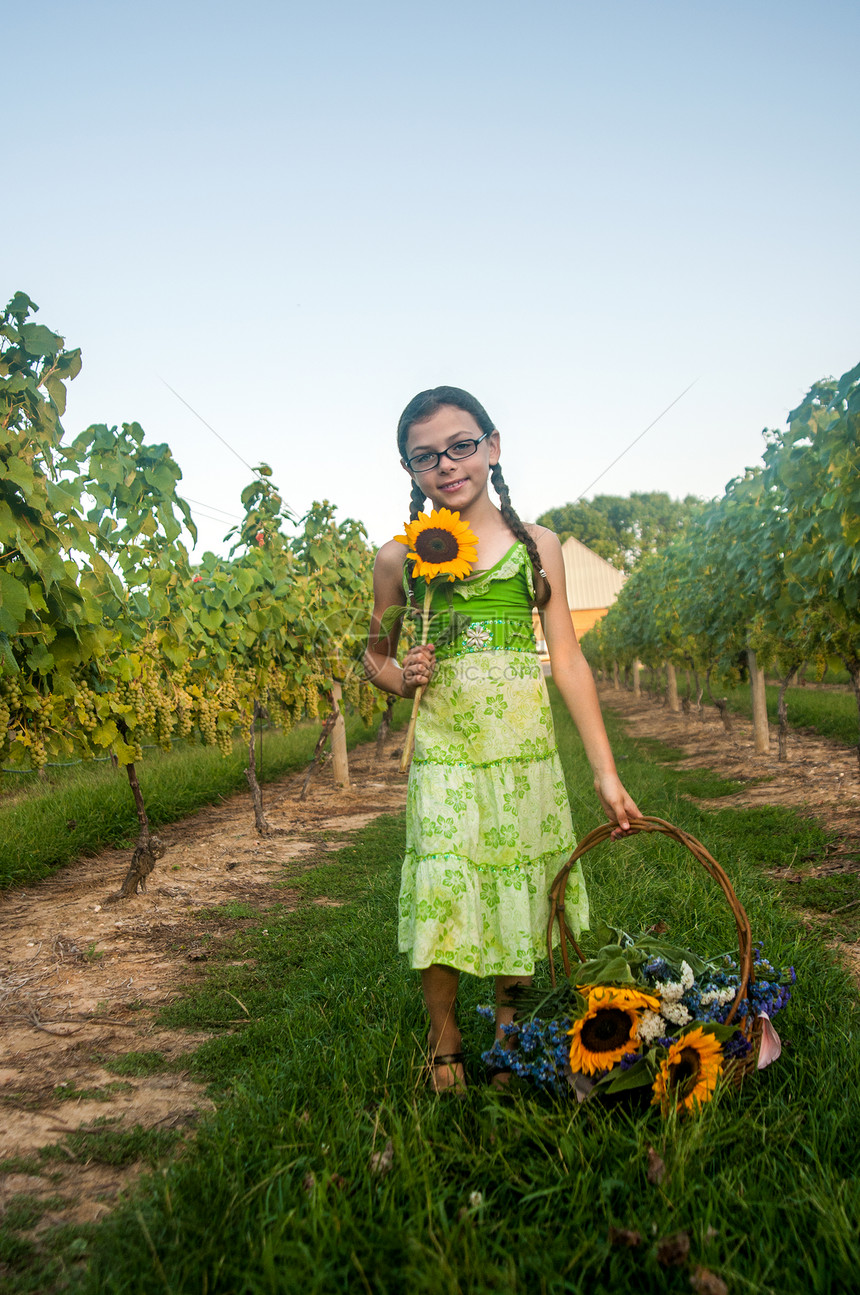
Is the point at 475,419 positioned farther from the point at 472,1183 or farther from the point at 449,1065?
the point at 472,1183

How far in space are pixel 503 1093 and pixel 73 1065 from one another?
5.10ft

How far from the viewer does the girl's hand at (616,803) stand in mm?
1993

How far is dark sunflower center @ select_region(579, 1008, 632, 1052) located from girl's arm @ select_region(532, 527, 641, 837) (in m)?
0.41

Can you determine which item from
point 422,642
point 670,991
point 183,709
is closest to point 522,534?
point 422,642

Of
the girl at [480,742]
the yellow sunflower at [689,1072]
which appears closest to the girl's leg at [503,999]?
the girl at [480,742]

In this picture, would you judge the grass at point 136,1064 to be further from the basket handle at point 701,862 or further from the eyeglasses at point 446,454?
the eyeglasses at point 446,454

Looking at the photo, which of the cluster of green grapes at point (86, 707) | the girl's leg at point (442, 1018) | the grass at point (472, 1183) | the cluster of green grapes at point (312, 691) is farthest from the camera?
the cluster of green grapes at point (312, 691)

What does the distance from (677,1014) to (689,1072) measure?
117 millimetres

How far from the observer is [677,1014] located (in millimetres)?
1868

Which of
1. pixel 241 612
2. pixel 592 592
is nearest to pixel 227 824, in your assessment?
pixel 241 612

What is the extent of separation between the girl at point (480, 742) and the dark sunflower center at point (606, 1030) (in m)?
0.18

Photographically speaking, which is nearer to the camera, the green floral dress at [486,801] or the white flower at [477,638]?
the green floral dress at [486,801]

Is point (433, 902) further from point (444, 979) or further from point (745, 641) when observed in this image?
point (745, 641)

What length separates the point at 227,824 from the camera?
7.38 metres
